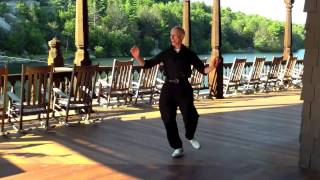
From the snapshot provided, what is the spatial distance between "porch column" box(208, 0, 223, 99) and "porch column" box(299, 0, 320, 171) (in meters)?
5.78

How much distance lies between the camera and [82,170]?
14.0ft

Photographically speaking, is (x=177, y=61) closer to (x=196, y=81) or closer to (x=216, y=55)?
(x=196, y=81)

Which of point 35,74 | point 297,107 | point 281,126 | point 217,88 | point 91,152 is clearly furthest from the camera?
point 217,88

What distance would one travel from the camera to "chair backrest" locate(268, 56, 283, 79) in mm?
11711

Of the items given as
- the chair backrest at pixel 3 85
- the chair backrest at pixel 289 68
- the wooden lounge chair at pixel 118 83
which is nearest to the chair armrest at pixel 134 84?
the wooden lounge chair at pixel 118 83

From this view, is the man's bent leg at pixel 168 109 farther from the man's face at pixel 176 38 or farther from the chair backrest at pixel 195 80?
the chair backrest at pixel 195 80

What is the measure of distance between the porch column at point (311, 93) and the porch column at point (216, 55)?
578 cm

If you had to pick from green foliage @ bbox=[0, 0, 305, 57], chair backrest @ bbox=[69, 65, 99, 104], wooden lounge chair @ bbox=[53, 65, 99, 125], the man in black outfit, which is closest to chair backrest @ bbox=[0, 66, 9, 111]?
wooden lounge chair @ bbox=[53, 65, 99, 125]

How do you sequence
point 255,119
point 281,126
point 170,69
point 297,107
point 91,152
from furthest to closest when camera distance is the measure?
1. point 297,107
2. point 255,119
3. point 281,126
4. point 91,152
5. point 170,69

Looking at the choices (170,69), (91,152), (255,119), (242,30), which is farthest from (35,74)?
(242,30)

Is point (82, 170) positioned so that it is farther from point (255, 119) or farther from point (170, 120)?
point (255, 119)

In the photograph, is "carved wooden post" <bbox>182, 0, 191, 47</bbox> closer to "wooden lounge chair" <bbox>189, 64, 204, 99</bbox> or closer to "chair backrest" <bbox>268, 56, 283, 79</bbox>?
"wooden lounge chair" <bbox>189, 64, 204, 99</bbox>

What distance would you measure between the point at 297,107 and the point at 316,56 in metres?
4.69

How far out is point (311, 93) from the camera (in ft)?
13.9
